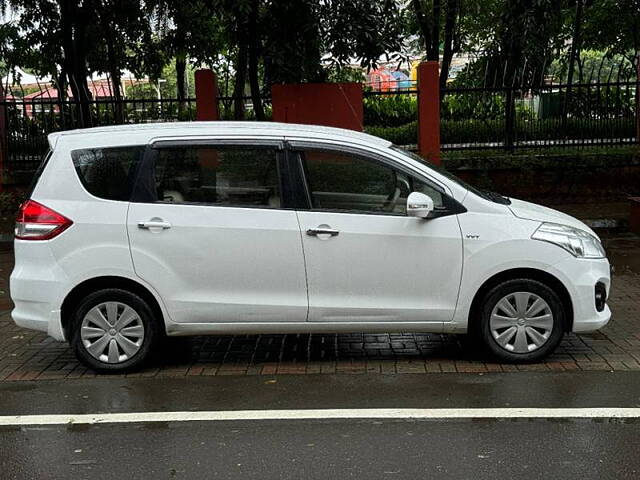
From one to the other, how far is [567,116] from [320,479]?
11.7 m

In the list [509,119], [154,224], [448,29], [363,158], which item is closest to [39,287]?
[154,224]

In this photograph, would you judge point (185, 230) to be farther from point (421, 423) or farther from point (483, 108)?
point (483, 108)

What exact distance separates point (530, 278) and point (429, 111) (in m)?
8.11

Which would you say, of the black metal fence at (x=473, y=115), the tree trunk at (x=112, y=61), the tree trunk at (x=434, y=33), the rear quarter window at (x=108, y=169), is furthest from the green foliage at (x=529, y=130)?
the rear quarter window at (x=108, y=169)

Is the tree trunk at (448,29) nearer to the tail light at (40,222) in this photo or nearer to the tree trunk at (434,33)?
the tree trunk at (434,33)

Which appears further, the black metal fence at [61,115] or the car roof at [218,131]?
the black metal fence at [61,115]

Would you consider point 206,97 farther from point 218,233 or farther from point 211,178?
point 218,233

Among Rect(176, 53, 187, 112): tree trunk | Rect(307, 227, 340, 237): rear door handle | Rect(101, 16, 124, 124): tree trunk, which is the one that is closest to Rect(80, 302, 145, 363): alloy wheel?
Rect(307, 227, 340, 237): rear door handle

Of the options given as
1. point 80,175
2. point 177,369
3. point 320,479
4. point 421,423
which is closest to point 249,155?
point 80,175

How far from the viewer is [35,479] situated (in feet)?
14.8

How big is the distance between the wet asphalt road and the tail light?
3.55 feet

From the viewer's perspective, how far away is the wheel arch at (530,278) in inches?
252

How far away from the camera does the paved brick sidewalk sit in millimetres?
6551

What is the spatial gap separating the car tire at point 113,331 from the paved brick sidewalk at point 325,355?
19cm
